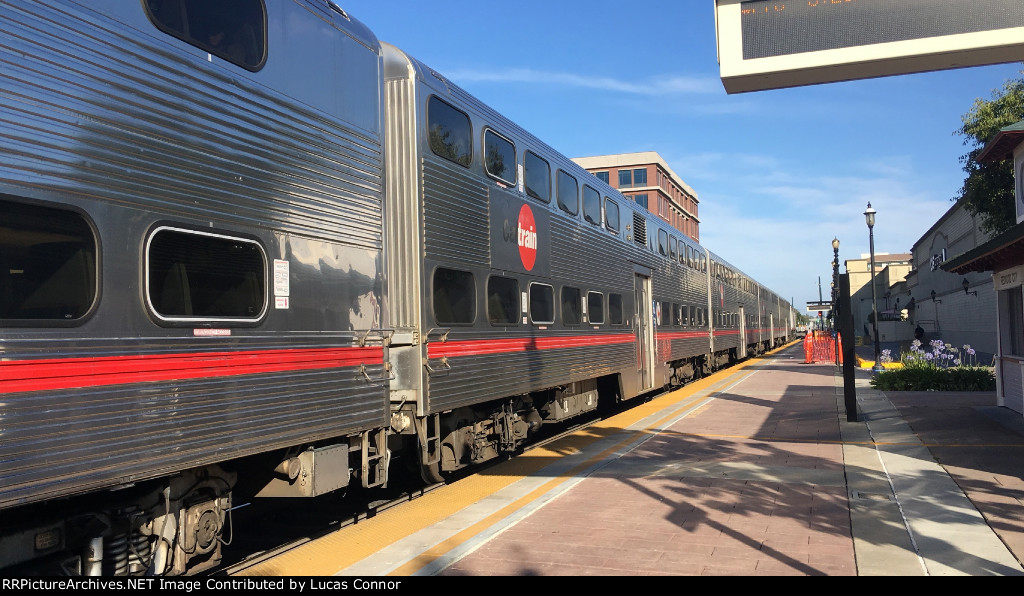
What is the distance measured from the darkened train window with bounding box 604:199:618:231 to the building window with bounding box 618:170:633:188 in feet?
229

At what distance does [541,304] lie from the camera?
9.75 m

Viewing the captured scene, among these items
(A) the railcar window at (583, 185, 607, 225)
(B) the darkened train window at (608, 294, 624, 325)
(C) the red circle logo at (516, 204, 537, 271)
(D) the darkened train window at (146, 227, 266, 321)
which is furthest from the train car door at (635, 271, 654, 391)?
(D) the darkened train window at (146, 227, 266, 321)

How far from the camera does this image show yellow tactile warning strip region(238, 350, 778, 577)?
5.34 metres

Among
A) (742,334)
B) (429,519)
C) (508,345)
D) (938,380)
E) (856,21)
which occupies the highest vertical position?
(856,21)

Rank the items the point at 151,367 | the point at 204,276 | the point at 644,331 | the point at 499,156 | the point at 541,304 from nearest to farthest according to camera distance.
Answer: the point at 151,367, the point at 204,276, the point at 499,156, the point at 541,304, the point at 644,331

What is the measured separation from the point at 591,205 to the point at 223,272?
8185 millimetres

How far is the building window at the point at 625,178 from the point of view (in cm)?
8219

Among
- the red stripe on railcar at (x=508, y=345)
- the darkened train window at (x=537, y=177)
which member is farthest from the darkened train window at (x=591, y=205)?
the red stripe on railcar at (x=508, y=345)

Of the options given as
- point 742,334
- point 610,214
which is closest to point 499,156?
point 610,214

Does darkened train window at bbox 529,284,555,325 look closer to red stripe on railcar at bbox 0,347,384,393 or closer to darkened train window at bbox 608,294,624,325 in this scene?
darkened train window at bbox 608,294,624,325

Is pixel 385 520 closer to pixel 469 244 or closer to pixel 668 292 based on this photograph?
pixel 469 244

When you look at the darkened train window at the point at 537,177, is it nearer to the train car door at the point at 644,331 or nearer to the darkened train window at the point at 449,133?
the darkened train window at the point at 449,133

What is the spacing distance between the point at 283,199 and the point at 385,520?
3.12m

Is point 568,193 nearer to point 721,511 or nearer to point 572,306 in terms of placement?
point 572,306
